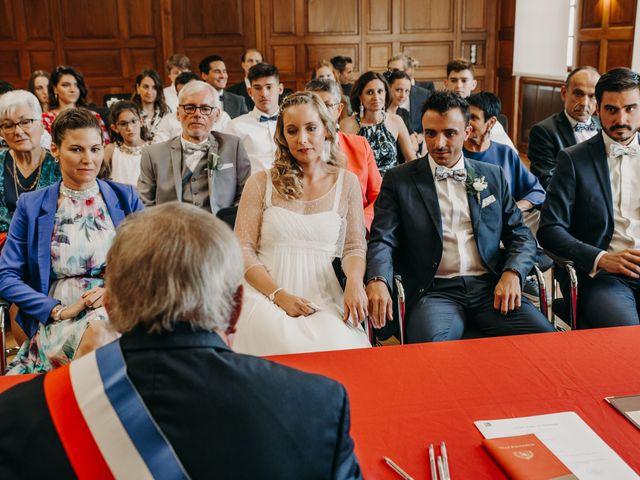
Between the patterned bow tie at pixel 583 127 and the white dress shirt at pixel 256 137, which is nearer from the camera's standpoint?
the patterned bow tie at pixel 583 127

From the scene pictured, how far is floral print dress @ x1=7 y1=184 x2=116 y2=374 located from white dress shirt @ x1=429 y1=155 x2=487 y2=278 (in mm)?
1493

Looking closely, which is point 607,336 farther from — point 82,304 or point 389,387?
point 82,304

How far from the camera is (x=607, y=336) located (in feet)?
6.84

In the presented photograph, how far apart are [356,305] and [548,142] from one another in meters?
2.25

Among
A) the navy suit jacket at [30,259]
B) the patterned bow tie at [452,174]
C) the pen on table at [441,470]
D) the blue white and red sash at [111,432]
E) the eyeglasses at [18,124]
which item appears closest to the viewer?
the blue white and red sash at [111,432]

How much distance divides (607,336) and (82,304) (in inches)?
78.0

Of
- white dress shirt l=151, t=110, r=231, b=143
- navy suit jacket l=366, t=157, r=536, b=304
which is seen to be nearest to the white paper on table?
navy suit jacket l=366, t=157, r=536, b=304

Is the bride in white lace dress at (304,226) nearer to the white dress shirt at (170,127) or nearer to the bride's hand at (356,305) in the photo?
the bride's hand at (356,305)

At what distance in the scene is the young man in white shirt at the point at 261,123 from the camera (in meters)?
5.01

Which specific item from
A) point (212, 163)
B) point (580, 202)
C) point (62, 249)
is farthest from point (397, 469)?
point (212, 163)

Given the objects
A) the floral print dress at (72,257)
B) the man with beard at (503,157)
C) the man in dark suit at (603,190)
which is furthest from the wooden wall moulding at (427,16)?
the floral print dress at (72,257)

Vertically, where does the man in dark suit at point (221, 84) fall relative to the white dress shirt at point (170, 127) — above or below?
above

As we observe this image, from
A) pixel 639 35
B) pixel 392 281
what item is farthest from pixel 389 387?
pixel 639 35

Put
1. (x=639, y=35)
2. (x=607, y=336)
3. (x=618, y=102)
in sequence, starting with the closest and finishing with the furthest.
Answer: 1. (x=607, y=336)
2. (x=618, y=102)
3. (x=639, y=35)
